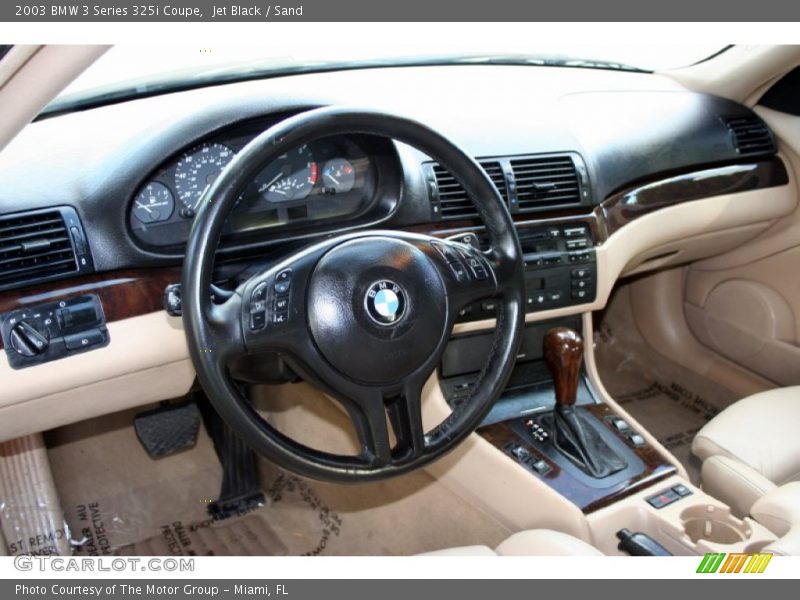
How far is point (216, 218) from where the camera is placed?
1.24 metres

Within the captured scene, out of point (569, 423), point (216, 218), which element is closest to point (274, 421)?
point (569, 423)

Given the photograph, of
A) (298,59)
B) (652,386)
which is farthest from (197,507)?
(652,386)

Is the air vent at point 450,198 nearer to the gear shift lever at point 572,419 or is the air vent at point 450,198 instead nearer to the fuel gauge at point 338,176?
the fuel gauge at point 338,176

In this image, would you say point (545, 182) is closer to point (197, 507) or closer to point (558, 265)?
point (558, 265)

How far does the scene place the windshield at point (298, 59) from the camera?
5.73 ft

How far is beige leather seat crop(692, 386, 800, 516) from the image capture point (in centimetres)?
175

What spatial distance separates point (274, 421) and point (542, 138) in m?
1.05

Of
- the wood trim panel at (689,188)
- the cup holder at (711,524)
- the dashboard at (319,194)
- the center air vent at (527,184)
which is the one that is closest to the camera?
the dashboard at (319,194)

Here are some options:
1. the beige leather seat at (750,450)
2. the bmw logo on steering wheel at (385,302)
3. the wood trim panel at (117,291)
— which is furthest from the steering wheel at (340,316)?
the beige leather seat at (750,450)

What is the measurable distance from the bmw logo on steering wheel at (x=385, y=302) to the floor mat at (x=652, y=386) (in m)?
1.40

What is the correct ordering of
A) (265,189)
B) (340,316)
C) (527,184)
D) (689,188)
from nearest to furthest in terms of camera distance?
(340,316), (265,189), (527,184), (689,188)

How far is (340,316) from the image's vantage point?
50.9 inches

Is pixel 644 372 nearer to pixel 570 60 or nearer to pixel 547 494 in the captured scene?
pixel 570 60

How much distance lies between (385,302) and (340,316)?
7 cm
